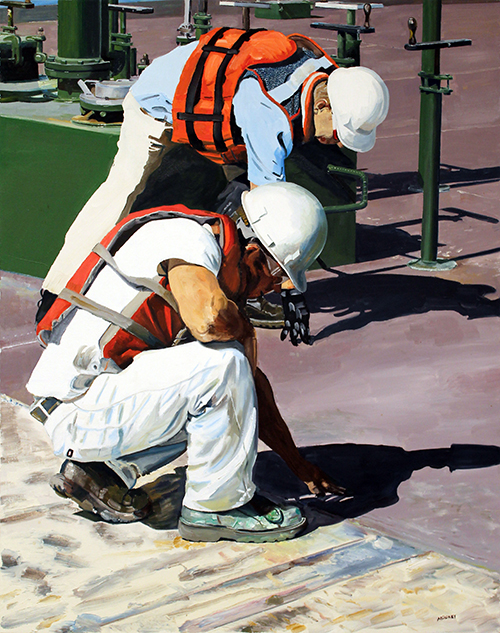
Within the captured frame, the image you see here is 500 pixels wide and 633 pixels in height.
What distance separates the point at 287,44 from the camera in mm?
5102

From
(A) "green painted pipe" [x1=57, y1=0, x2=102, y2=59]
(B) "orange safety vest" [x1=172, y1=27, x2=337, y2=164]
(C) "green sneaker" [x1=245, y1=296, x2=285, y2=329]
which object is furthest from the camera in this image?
(A) "green painted pipe" [x1=57, y1=0, x2=102, y2=59]

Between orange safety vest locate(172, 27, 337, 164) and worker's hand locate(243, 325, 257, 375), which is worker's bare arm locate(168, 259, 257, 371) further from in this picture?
orange safety vest locate(172, 27, 337, 164)

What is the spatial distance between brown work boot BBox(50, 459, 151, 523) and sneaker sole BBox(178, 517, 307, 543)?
29cm

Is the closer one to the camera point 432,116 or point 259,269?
point 259,269

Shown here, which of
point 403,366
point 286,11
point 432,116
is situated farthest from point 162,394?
point 286,11

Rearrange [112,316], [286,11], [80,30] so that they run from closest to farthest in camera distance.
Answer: [112,316] < [80,30] < [286,11]

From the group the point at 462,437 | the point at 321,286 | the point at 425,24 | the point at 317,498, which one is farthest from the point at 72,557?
the point at 425,24

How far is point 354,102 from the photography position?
4.92 metres

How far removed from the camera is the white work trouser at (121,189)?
5781 millimetres

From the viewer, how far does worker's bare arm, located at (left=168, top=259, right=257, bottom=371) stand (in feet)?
11.8

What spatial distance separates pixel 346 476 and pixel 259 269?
116cm

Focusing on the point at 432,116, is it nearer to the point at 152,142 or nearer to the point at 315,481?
the point at 152,142

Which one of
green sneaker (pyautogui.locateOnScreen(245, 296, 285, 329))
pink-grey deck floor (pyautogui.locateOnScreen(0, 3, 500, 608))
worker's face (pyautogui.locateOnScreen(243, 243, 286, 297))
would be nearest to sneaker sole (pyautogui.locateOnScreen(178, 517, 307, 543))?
pink-grey deck floor (pyautogui.locateOnScreen(0, 3, 500, 608))

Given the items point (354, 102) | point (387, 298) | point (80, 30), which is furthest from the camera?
point (80, 30)
